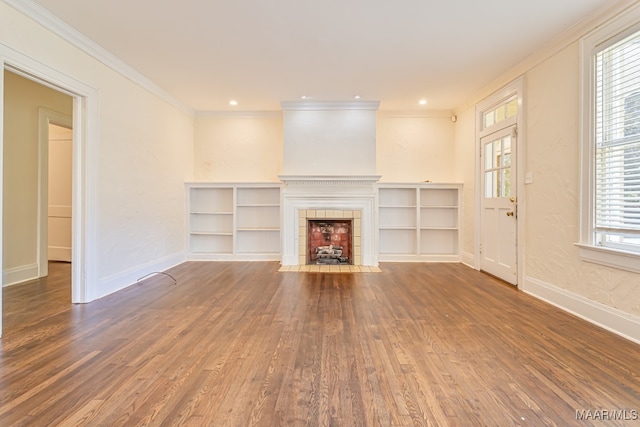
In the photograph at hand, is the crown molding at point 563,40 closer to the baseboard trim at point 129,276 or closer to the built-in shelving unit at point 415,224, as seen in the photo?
the built-in shelving unit at point 415,224

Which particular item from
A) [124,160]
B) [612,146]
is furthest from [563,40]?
[124,160]

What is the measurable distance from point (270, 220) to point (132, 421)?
408 cm

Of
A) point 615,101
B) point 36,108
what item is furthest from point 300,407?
point 36,108

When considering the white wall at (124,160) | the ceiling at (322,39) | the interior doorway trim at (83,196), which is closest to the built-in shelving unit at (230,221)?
the white wall at (124,160)

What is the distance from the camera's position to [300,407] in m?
1.48

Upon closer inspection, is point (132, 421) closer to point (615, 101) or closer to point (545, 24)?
point (615, 101)

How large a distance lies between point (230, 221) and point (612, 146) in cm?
497

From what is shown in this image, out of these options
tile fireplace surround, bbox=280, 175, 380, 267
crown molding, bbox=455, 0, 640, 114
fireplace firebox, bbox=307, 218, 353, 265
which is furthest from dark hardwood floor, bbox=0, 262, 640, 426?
crown molding, bbox=455, 0, 640, 114

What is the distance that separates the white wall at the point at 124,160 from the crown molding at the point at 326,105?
1797 mm

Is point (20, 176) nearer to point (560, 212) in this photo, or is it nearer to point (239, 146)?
point (239, 146)

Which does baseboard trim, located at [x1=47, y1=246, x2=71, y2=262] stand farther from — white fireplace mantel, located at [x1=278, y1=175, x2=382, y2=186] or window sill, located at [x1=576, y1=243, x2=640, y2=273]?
window sill, located at [x1=576, y1=243, x2=640, y2=273]

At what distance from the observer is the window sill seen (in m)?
2.23

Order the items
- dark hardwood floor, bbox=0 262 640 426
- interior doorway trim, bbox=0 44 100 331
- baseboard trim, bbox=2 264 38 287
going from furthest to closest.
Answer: baseboard trim, bbox=2 264 38 287 → interior doorway trim, bbox=0 44 100 331 → dark hardwood floor, bbox=0 262 640 426

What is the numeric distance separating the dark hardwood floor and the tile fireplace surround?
63.7 inches
